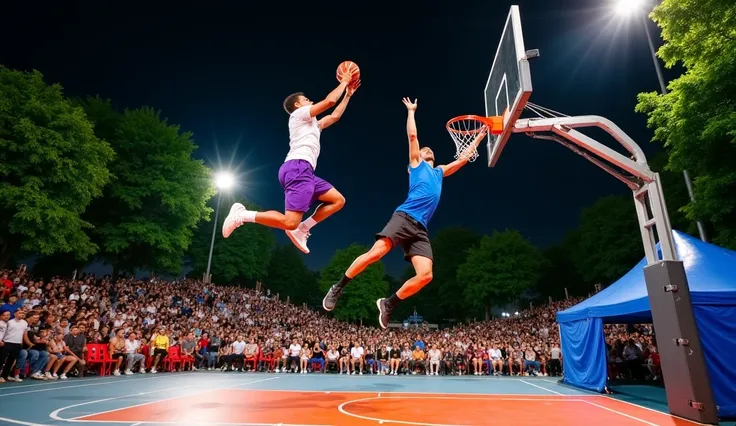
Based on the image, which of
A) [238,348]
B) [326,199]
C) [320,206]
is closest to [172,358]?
[238,348]

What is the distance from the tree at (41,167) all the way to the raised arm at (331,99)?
16.8m

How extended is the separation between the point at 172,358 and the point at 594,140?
50.5ft

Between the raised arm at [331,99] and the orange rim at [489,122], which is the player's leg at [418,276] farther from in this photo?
the orange rim at [489,122]

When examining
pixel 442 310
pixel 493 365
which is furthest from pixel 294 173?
pixel 442 310

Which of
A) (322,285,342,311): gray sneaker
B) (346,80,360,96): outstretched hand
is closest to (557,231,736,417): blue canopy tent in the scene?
(322,285,342,311): gray sneaker

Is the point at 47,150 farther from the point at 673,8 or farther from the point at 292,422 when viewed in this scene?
the point at 673,8

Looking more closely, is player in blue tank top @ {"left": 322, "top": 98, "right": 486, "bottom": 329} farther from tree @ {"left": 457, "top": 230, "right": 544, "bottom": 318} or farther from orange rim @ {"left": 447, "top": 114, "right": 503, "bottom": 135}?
tree @ {"left": 457, "top": 230, "right": 544, "bottom": 318}

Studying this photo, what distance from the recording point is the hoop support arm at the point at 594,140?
6.74m

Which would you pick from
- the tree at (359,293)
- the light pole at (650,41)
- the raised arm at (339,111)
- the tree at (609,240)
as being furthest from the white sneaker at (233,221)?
the tree at (359,293)

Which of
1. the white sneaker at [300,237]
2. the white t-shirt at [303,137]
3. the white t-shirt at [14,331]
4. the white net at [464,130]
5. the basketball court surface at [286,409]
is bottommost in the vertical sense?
the basketball court surface at [286,409]

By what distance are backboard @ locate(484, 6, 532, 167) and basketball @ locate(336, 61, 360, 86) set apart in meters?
2.61

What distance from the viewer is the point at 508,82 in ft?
22.8

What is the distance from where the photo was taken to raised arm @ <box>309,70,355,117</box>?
4703mm

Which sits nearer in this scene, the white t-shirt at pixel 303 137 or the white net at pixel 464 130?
the white t-shirt at pixel 303 137
